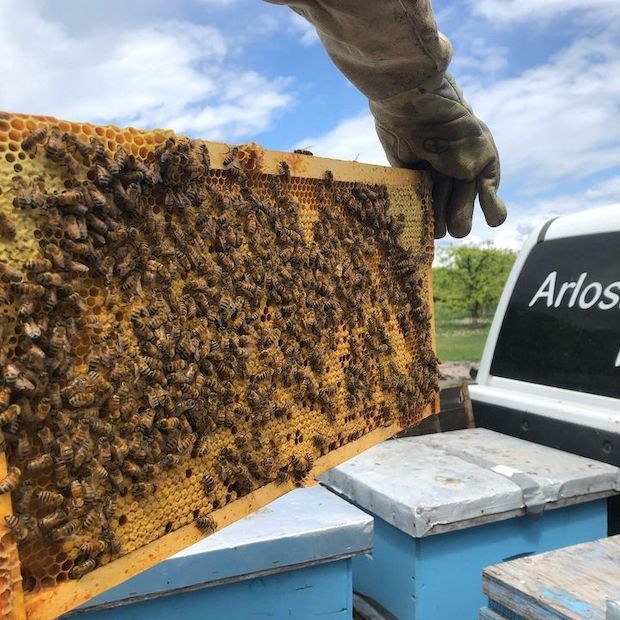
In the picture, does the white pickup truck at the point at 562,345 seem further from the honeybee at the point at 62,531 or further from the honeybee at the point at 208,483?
the honeybee at the point at 62,531

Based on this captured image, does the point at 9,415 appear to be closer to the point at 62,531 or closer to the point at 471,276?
the point at 62,531

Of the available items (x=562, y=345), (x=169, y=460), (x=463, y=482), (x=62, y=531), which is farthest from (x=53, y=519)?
(x=562, y=345)

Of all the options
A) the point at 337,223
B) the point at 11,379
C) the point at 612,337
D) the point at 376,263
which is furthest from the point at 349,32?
the point at 612,337

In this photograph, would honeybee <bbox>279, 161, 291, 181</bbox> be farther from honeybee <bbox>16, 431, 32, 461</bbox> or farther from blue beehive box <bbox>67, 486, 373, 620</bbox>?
blue beehive box <bbox>67, 486, 373, 620</bbox>

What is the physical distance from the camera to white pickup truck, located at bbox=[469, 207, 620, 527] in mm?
3176

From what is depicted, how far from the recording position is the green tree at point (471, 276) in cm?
2312

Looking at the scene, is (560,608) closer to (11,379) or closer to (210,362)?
(210,362)

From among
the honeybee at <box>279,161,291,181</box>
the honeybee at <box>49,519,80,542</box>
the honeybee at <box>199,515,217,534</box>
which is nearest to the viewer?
the honeybee at <box>49,519,80,542</box>

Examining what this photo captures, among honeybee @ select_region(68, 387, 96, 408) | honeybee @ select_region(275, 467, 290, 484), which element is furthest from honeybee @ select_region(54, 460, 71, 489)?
honeybee @ select_region(275, 467, 290, 484)

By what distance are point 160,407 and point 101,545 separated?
0.98 ft

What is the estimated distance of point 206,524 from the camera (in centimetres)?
143

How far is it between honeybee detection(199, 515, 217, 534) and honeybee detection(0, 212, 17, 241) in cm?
76

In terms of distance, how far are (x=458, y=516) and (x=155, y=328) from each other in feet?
6.04

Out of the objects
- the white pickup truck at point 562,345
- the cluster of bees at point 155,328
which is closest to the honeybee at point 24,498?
the cluster of bees at point 155,328
